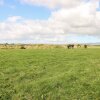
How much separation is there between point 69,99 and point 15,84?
431 cm

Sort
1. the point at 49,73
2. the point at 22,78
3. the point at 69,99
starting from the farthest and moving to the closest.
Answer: the point at 49,73
the point at 22,78
the point at 69,99

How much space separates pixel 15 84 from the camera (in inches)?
694

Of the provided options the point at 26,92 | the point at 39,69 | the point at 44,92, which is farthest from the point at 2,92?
the point at 39,69

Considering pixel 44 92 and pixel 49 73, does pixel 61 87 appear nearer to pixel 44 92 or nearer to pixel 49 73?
pixel 44 92

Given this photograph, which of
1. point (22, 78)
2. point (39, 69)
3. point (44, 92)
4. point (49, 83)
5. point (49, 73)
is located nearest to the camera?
point (44, 92)

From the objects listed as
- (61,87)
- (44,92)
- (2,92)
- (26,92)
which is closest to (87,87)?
(61,87)

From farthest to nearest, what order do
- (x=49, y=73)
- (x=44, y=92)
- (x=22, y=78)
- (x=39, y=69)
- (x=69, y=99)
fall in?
(x=39, y=69) → (x=49, y=73) → (x=22, y=78) → (x=44, y=92) → (x=69, y=99)

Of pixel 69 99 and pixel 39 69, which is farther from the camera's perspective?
pixel 39 69

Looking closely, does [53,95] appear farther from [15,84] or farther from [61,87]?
[15,84]

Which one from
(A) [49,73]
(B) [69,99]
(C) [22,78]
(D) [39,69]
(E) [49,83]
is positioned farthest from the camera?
(D) [39,69]

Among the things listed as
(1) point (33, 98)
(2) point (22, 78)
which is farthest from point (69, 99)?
(2) point (22, 78)

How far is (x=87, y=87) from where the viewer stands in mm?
16781

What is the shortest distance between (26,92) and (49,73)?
5.06 metres

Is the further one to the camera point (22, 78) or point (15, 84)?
point (22, 78)
